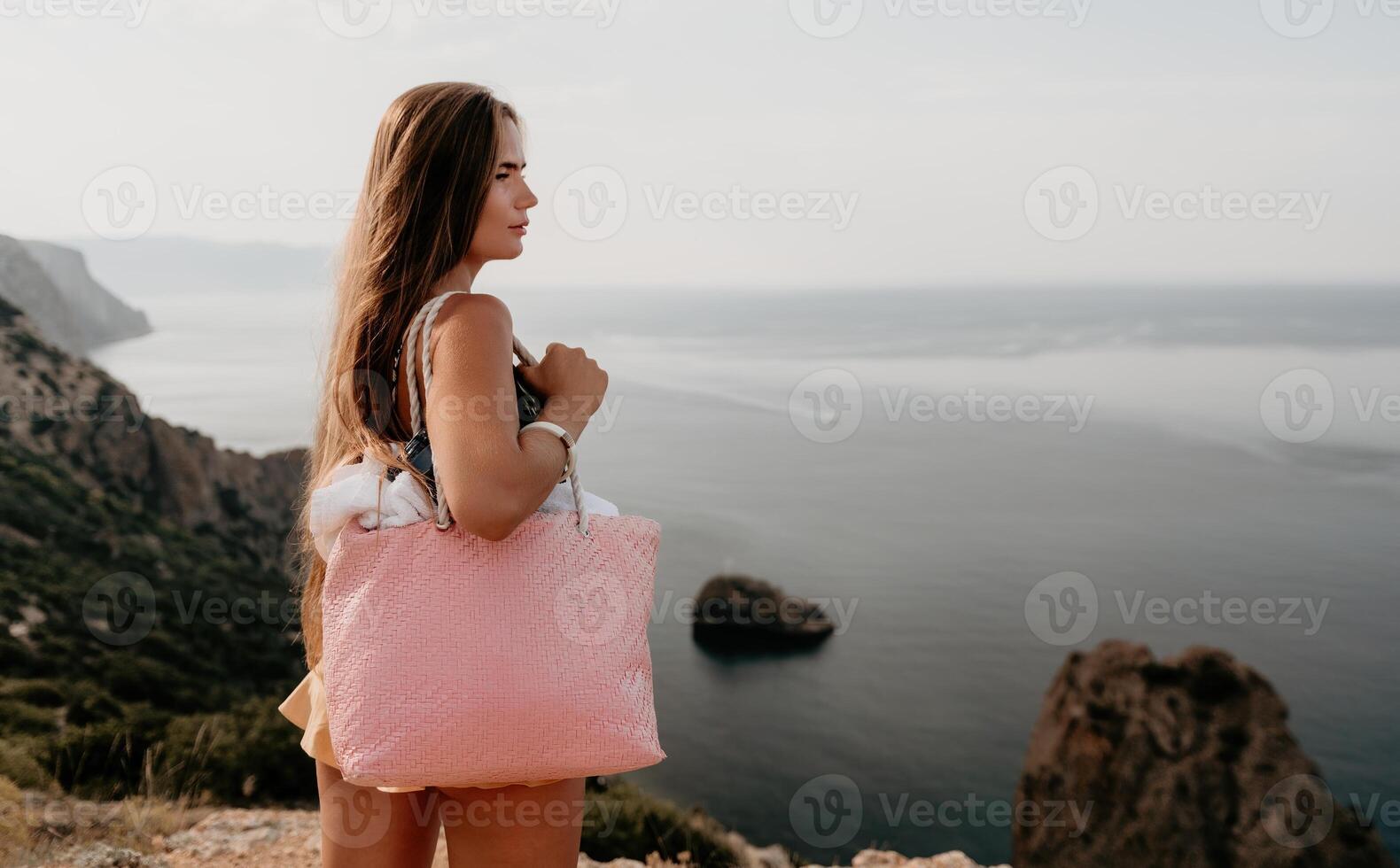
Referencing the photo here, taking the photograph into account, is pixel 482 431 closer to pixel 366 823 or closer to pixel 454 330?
pixel 454 330

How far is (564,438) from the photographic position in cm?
138

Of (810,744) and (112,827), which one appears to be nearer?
(112,827)

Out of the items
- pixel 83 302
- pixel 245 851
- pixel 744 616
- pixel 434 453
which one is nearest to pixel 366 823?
pixel 434 453

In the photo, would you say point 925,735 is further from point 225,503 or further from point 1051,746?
point 225,503

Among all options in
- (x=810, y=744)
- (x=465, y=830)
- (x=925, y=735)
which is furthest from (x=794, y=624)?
(x=465, y=830)

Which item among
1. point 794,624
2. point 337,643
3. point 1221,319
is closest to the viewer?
point 337,643

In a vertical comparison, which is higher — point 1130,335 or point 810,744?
point 1130,335

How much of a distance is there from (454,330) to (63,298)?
59.8 feet

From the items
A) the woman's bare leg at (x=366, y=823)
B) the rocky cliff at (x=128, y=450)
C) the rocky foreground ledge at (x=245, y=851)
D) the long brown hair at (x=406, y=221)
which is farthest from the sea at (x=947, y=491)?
the long brown hair at (x=406, y=221)

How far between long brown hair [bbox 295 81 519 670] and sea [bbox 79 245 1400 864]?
29.4ft

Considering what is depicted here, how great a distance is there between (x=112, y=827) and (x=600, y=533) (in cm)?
293

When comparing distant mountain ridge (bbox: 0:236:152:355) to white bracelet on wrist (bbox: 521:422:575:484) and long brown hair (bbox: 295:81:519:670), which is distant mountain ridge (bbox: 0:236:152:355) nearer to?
long brown hair (bbox: 295:81:519:670)

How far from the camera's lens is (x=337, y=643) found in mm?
1353

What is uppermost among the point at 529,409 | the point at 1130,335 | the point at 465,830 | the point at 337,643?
the point at 1130,335
